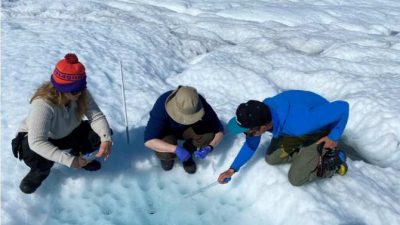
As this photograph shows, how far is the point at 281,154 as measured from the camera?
12.8 ft

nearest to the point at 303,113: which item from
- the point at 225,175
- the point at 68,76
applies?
the point at 225,175

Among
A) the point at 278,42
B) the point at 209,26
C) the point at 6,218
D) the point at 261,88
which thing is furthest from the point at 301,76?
the point at 6,218

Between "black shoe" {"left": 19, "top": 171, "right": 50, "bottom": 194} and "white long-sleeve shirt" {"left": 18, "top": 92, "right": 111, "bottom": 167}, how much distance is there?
13.1 inches

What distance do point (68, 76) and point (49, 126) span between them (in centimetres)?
47

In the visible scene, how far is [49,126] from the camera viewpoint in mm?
3146

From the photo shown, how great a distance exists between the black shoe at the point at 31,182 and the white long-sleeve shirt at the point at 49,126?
0.33 metres

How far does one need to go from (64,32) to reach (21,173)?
12.3 feet

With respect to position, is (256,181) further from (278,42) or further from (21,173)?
(278,42)

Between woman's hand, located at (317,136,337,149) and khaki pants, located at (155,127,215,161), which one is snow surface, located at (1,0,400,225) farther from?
woman's hand, located at (317,136,337,149)

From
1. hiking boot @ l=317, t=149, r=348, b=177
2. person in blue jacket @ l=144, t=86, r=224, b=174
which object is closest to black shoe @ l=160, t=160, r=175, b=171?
person in blue jacket @ l=144, t=86, r=224, b=174

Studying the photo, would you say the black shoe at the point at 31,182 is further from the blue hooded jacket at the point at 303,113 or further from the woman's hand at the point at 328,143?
the woman's hand at the point at 328,143

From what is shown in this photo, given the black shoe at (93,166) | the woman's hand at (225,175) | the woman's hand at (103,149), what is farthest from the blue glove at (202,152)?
the black shoe at (93,166)

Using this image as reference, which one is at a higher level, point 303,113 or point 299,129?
point 303,113

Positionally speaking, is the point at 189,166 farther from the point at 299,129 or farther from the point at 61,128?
the point at 61,128
